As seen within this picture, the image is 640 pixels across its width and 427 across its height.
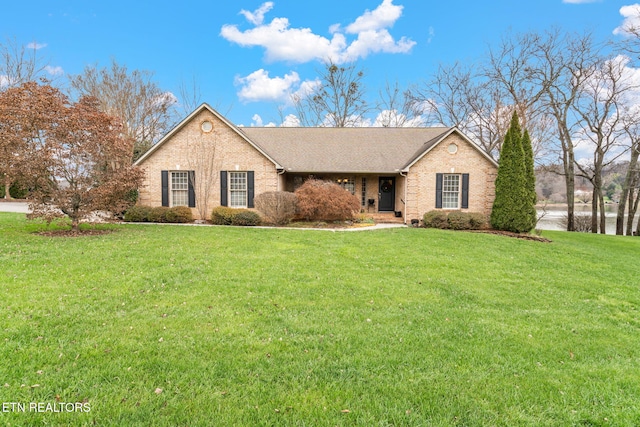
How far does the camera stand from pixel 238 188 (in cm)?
1609

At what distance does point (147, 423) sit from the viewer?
239cm

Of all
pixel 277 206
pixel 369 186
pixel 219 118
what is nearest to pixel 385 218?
pixel 369 186

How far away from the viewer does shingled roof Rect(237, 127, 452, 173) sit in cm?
1700

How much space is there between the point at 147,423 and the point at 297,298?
2.98 metres

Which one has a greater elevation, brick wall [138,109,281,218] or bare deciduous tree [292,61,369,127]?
bare deciduous tree [292,61,369,127]

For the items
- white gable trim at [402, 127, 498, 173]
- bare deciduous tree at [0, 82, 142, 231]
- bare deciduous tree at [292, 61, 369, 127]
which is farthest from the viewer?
bare deciduous tree at [292, 61, 369, 127]

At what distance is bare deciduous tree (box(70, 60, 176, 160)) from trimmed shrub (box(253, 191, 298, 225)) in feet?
51.7

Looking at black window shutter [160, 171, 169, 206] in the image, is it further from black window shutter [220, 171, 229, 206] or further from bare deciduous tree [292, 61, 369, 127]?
bare deciduous tree [292, 61, 369, 127]

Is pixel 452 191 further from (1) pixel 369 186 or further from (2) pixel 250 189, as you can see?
(2) pixel 250 189

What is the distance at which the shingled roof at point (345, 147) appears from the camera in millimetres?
17000

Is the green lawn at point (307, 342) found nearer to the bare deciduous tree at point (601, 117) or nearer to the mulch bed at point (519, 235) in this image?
the mulch bed at point (519, 235)

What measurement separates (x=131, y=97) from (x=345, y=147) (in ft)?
64.5

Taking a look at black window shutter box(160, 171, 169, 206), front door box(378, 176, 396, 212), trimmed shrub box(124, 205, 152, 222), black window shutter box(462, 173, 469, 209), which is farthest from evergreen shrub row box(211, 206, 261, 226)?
black window shutter box(462, 173, 469, 209)

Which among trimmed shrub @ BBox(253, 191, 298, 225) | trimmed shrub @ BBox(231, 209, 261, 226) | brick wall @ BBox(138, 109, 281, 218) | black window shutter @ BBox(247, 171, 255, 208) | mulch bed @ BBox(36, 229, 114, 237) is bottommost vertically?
mulch bed @ BBox(36, 229, 114, 237)
